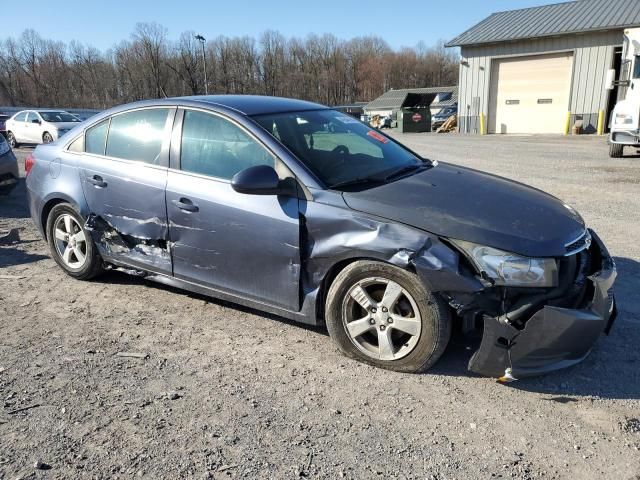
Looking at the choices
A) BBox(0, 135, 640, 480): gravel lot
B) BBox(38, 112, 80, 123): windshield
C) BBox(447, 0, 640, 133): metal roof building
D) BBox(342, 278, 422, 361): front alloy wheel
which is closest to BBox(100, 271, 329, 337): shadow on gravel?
BBox(0, 135, 640, 480): gravel lot

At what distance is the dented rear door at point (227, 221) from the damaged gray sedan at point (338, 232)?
0.01 meters

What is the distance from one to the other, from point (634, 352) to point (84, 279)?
4.50m

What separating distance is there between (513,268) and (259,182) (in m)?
1.62

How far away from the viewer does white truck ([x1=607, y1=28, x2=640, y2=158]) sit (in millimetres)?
12172

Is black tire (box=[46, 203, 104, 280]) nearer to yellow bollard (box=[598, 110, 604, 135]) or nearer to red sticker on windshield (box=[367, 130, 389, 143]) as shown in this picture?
red sticker on windshield (box=[367, 130, 389, 143])

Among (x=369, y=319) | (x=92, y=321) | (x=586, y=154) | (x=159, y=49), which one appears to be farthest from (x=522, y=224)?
(x=159, y=49)

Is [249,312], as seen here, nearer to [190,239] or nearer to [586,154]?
[190,239]

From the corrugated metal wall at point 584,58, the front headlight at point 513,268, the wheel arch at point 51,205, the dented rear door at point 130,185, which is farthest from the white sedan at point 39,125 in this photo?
the corrugated metal wall at point 584,58

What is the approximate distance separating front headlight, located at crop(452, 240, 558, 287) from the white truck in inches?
447

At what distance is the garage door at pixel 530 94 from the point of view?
24766 mm

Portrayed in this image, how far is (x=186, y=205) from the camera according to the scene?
382cm

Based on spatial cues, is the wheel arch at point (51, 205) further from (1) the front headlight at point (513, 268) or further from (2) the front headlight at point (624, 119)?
(2) the front headlight at point (624, 119)

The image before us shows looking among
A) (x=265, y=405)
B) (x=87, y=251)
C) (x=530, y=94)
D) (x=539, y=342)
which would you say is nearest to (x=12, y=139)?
(x=87, y=251)

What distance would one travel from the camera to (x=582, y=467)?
2389 millimetres
